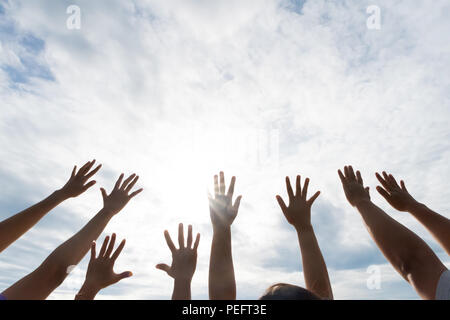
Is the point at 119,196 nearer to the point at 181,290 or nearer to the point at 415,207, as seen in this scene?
the point at 181,290

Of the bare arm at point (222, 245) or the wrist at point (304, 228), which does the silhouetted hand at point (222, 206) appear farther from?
the wrist at point (304, 228)

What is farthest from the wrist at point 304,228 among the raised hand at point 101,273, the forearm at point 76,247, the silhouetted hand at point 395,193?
the forearm at point 76,247

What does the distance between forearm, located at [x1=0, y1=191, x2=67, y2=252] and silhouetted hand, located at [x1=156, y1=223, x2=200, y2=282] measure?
84.6 inches

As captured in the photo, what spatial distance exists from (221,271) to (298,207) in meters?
2.60

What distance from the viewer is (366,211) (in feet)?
14.8

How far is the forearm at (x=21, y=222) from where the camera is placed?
3.82 meters

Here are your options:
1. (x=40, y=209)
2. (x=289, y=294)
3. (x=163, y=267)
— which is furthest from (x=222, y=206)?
(x=40, y=209)

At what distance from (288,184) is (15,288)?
491 cm

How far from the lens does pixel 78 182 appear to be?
5871 mm

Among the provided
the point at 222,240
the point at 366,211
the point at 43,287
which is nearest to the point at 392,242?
the point at 366,211

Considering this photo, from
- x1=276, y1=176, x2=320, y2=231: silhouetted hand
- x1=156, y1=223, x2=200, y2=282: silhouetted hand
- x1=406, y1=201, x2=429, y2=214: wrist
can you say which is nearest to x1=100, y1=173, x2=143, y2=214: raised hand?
x1=156, y1=223, x2=200, y2=282: silhouetted hand

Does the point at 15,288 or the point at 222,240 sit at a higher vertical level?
the point at 222,240

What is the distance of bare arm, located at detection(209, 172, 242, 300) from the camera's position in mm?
3400
